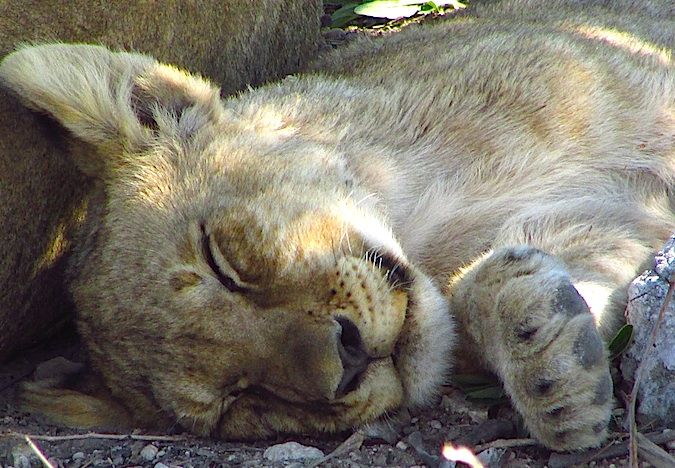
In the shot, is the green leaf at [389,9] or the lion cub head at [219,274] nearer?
the lion cub head at [219,274]

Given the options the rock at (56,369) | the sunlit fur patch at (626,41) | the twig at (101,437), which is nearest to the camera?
the twig at (101,437)

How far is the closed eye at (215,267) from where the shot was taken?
3.42 m

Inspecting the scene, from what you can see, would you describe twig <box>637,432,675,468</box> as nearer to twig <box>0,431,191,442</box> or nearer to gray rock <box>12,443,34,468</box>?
twig <box>0,431,191,442</box>

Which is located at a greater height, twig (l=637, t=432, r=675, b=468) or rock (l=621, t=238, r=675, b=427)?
rock (l=621, t=238, r=675, b=427)

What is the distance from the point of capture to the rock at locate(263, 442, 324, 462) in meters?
3.32

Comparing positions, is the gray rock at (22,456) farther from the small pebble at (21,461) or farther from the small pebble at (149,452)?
the small pebble at (149,452)

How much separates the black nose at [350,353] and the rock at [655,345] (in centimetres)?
88

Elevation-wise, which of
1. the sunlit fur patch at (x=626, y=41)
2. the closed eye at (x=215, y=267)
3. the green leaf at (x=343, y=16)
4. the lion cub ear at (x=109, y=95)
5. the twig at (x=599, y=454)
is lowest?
the twig at (x=599, y=454)

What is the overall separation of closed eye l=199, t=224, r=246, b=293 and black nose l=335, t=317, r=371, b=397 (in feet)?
1.31

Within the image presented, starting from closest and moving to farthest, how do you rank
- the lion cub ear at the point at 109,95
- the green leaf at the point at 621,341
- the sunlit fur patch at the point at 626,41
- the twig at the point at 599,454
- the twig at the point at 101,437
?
the twig at the point at 599,454
the green leaf at the point at 621,341
the twig at the point at 101,437
the lion cub ear at the point at 109,95
the sunlit fur patch at the point at 626,41

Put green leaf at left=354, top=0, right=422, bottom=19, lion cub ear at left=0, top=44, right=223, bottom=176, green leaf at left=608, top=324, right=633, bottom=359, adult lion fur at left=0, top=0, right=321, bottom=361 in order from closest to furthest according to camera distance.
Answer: green leaf at left=608, top=324, right=633, bottom=359 < lion cub ear at left=0, top=44, right=223, bottom=176 < adult lion fur at left=0, top=0, right=321, bottom=361 < green leaf at left=354, top=0, right=422, bottom=19

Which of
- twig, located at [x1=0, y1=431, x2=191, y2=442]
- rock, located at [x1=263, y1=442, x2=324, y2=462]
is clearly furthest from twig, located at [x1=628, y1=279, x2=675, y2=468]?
twig, located at [x1=0, y1=431, x2=191, y2=442]

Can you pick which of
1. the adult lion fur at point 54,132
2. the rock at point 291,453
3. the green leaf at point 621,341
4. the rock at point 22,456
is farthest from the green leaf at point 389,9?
the rock at point 22,456

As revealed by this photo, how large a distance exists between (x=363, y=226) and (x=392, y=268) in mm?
200
